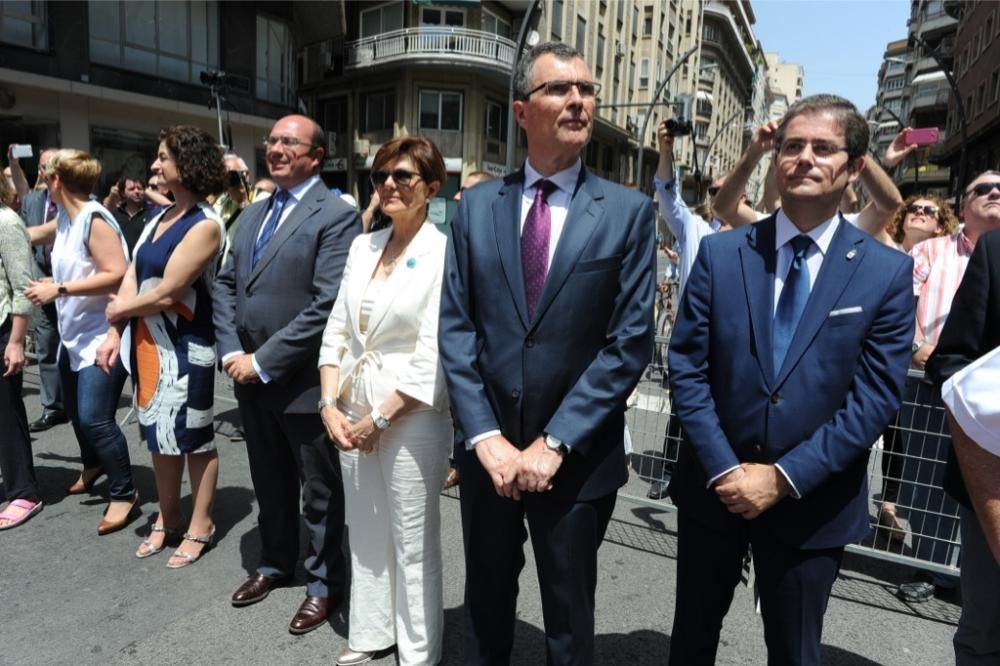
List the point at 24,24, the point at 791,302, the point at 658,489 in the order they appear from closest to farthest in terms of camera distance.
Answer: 1. the point at 791,302
2. the point at 658,489
3. the point at 24,24

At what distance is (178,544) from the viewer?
3.84m

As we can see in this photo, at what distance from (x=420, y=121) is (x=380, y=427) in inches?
1096

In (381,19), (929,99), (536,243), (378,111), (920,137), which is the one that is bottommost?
(536,243)

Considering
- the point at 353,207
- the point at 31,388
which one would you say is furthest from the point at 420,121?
the point at 353,207

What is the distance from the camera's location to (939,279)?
12.8ft

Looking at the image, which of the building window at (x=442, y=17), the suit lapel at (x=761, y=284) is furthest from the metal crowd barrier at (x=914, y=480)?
the building window at (x=442, y=17)

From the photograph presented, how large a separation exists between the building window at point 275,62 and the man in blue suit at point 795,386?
24328mm

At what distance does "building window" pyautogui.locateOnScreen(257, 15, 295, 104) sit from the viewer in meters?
23.2

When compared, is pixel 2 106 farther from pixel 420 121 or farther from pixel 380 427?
pixel 380 427

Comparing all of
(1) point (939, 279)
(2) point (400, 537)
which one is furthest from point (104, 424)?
(1) point (939, 279)

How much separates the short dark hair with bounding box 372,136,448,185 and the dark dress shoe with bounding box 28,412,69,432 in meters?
4.90

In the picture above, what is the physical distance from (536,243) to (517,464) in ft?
2.38

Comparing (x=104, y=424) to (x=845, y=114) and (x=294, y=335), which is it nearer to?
(x=294, y=335)

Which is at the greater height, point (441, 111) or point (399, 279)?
point (441, 111)
